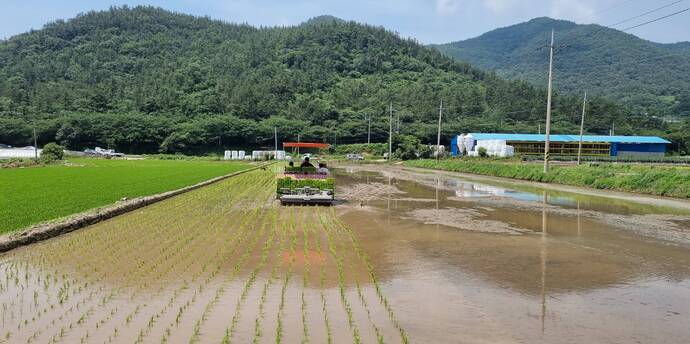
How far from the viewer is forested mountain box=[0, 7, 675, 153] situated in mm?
93125

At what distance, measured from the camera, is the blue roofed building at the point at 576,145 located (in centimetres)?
7169

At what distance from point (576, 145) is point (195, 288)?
75455 mm

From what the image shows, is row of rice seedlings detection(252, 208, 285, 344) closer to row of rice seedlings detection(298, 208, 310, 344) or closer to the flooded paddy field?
the flooded paddy field

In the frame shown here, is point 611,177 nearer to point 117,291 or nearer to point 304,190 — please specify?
point 304,190

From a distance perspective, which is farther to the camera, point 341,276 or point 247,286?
point 341,276

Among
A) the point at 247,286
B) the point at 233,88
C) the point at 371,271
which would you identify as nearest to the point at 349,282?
the point at 371,271

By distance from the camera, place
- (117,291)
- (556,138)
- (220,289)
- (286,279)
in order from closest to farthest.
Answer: (117,291) → (220,289) → (286,279) → (556,138)

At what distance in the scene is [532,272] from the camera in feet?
27.8

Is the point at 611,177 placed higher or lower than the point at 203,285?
higher

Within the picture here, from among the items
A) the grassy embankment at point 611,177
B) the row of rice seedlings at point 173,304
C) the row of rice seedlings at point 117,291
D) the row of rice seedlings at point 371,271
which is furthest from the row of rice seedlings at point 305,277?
the grassy embankment at point 611,177

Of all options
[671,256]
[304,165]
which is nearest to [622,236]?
[671,256]

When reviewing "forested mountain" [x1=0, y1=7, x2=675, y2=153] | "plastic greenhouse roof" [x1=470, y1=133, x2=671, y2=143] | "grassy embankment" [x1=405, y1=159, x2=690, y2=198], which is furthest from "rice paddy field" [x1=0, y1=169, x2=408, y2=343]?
"forested mountain" [x1=0, y1=7, x2=675, y2=153]

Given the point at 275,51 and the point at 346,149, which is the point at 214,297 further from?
the point at 275,51

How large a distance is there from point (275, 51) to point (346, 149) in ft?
243
